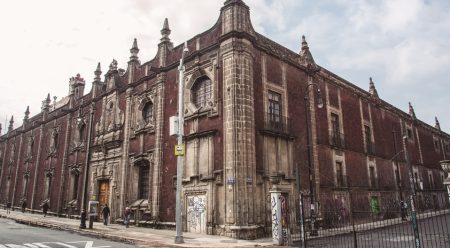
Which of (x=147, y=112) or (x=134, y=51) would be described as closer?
(x=147, y=112)

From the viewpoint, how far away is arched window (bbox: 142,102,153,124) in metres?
22.1

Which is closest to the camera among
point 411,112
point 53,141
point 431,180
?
point 53,141

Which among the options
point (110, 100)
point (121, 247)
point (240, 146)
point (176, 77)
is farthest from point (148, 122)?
point (121, 247)

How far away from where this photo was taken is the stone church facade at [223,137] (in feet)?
51.7

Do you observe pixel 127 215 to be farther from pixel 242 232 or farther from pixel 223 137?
pixel 242 232

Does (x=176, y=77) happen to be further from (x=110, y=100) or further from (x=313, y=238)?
(x=313, y=238)

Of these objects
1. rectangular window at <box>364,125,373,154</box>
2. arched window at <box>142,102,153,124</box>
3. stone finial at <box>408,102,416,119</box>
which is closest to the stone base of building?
arched window at <box>142,102,153,124</box>

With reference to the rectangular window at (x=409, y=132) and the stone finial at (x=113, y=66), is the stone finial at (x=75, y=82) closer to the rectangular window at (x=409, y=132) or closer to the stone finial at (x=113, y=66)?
the stone finial at (x=113, y=66)

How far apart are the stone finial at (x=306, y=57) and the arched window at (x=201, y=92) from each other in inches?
270

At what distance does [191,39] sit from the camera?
63.5 ft

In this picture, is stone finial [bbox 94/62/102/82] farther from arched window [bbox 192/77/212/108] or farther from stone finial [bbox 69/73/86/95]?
arched window [bbox 192/77/212/108]

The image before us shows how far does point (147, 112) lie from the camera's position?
22.5m

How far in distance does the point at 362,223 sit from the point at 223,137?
1295 centimetres

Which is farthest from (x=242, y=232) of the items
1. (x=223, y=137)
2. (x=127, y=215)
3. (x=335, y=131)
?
(x=335, y=131)
